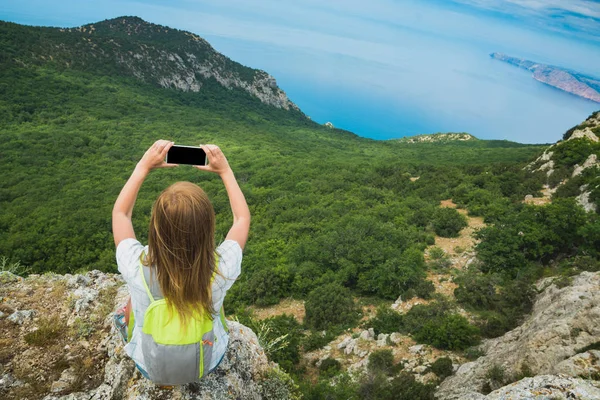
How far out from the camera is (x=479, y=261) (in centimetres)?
1076

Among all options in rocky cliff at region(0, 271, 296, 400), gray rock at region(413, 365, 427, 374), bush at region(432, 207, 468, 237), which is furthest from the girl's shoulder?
bush at region(432, 207, 468, 237)

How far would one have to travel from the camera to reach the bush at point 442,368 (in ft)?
20.5

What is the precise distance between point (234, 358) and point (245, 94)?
363ft

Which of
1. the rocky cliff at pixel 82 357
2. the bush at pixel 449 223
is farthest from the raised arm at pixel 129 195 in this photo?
the bush at pixel 449 223

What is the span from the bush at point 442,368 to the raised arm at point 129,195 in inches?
251

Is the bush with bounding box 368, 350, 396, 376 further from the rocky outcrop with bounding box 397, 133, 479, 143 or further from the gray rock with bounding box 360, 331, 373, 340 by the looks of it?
the rocky outcrop with bounding box 397, 133, 479, 143

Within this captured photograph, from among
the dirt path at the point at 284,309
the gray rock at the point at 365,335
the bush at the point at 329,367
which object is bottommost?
the dirt path at the point at 284,309

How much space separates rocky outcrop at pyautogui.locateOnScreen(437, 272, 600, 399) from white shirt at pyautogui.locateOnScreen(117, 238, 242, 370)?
13.3 ft

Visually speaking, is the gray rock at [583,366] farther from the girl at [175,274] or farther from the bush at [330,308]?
the bush at [330,308]

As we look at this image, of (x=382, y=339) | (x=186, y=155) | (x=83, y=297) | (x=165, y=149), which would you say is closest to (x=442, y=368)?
(x=382, y=339)


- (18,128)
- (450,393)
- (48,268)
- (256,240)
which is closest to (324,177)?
(256,240)

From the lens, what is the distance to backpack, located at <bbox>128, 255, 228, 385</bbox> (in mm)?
1977

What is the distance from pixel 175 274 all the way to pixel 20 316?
3374 millimetres

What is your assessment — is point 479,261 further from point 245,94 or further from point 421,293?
point 245,94
